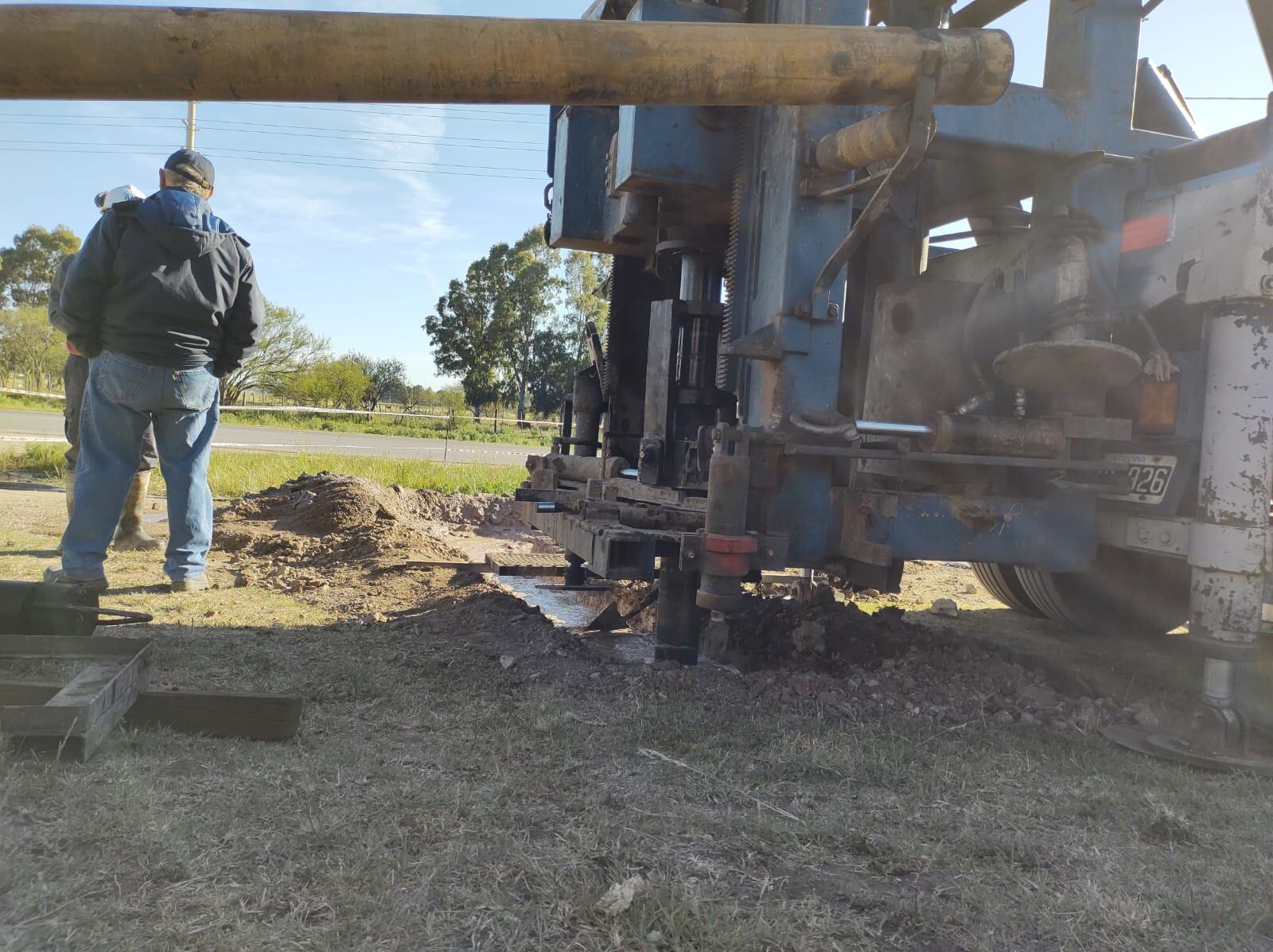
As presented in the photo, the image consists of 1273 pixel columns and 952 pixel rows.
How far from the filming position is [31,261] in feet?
175

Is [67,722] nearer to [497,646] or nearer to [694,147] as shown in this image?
[497,646]

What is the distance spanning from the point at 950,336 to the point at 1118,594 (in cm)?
206

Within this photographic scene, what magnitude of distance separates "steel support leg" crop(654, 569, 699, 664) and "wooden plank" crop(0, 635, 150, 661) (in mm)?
1868

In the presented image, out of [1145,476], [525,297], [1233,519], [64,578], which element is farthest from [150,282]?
[525,297]

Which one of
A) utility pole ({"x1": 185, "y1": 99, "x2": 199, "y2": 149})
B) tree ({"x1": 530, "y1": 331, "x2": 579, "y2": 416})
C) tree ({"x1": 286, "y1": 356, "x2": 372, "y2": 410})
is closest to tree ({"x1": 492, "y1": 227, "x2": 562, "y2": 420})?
tree ({"x1": 530, "y1": 331, "x2": 579, "y2": 416})

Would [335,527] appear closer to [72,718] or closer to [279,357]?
[72,718]

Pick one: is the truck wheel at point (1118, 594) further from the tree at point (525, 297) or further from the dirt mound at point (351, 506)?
the tree at point (525, 297)

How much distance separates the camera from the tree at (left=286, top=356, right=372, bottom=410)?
43875 mm

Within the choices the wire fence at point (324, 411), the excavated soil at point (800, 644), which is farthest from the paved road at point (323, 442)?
the excavated soil at point (800, 644)

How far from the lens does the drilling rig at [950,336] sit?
10.1ft

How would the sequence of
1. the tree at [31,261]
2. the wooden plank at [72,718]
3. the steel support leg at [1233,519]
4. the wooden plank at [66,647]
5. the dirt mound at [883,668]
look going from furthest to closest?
the tree at [31,261], the dirt mound at [883,668], the steel support leg at [1233,519], the wooden plank at [66,647], the wooden plank at [72,718]

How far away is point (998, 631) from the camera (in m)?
5.50

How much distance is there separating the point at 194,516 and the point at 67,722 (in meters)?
2.69

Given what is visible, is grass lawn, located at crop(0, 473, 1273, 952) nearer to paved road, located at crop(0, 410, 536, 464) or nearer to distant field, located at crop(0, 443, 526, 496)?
distant field, located at crop(0, 443, 526, 496)
